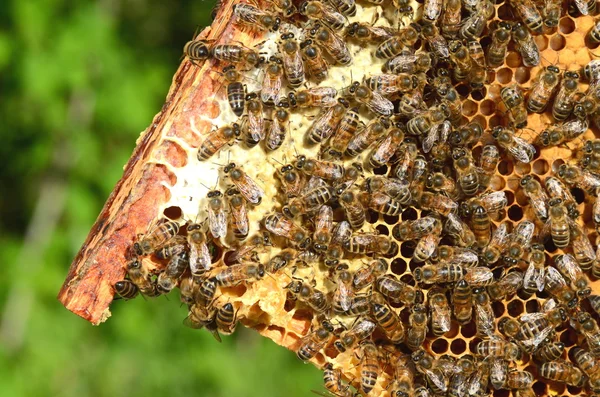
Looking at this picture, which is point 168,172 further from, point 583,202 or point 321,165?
point 583,202

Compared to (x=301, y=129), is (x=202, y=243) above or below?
below

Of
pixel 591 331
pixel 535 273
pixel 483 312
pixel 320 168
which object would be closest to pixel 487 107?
pixel 535 273

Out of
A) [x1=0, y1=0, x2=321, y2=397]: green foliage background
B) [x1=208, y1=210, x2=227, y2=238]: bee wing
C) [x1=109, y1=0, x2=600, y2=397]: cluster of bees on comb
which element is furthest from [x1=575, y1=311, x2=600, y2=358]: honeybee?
[x1=0, y1=0, x2=321, y2=397]: green foliage background

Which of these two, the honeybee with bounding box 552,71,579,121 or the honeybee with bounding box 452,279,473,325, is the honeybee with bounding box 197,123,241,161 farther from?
the honeybee with bounding box 552,71,579,121

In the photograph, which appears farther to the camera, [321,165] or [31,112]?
[31,112]

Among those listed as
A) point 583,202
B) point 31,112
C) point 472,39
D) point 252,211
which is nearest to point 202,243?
point 252,211

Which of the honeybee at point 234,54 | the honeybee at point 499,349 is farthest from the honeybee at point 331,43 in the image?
the honeybee at point 499,349
